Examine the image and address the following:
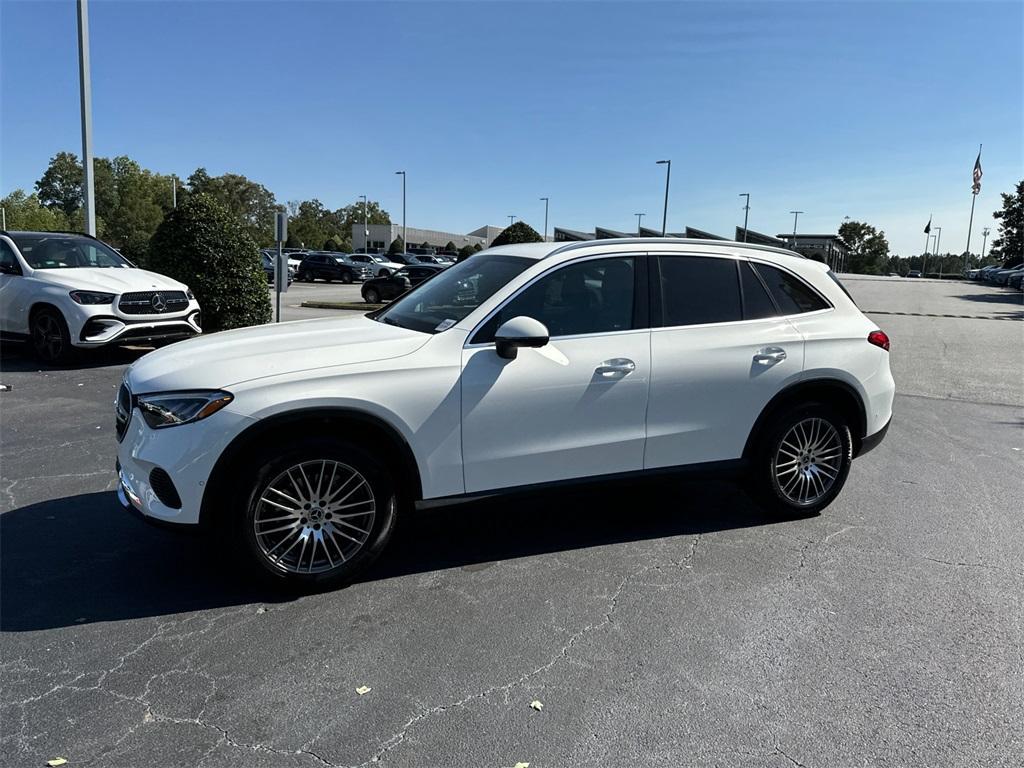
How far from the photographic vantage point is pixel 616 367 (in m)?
4.11

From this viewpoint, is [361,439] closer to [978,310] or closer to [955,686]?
[955,686]

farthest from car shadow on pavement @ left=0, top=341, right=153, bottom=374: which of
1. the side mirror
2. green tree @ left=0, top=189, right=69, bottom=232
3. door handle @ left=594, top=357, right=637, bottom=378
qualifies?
green tree @ left=0, top=189, right=69, bottom=232

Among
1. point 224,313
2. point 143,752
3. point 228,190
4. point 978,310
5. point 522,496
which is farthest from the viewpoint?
point 228,190

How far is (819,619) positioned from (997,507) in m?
2.63

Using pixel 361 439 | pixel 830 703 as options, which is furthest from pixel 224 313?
pixel 830 703

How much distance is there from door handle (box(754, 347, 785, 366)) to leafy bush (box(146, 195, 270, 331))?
31.8 feet

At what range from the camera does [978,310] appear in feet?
86.3

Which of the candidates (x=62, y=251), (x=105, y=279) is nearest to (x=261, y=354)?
(x=105, y=279)

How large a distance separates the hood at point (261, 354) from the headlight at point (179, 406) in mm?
37

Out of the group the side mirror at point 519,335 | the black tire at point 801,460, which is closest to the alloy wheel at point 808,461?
the black tire at point 801,460

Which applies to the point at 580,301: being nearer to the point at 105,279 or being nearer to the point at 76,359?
the point at 105,279

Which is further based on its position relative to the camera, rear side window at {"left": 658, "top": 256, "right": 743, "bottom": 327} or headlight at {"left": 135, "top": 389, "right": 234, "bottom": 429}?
rear side window at {"left": 658, "top": 256, "right": 743, "bottom": 327}

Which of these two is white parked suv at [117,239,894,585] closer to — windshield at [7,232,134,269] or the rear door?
the rear door

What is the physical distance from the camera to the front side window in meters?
4.05
